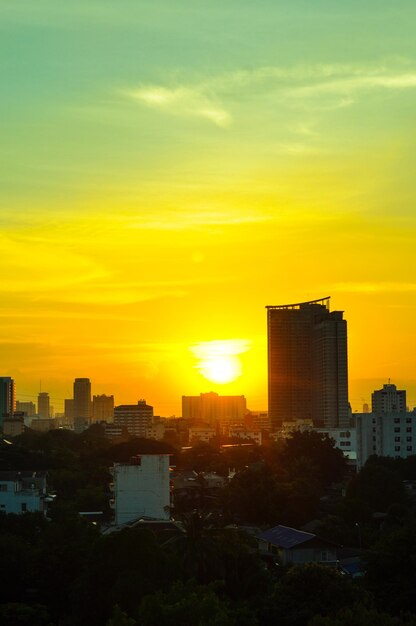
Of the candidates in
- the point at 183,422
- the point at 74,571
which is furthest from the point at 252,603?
the point at 183,422

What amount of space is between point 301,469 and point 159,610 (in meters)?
47.6

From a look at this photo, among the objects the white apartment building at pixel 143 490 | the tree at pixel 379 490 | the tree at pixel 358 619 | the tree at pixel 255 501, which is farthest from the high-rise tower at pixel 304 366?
the tree at pixel 358 619

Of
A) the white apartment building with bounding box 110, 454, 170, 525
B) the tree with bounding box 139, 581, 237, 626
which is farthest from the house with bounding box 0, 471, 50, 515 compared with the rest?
the tree with bounding box 139, 581, 237, 626

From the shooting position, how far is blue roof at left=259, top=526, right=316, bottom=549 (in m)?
40.0

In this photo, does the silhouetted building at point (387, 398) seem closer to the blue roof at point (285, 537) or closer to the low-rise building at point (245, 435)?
the low-rise building at point (245, 435)

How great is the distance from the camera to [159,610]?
21984mm

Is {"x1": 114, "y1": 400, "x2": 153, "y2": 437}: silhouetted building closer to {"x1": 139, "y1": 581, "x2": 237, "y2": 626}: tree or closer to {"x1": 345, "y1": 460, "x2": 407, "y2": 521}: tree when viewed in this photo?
{"x1": 345, "y1": 460, "x2": 407, "y2": 521}: tree

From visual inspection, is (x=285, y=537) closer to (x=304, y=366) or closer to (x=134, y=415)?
(x=304, y=366)

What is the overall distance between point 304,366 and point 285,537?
10422 cm

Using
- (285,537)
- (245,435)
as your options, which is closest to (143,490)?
(285,537)

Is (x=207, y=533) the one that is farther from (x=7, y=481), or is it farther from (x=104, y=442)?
(x=104, y=442)

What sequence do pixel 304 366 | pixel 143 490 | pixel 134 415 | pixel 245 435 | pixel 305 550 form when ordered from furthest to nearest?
pixel 134 415, pixel 304 366, pixel 245 435, pixel 143 490, pixel 305 550

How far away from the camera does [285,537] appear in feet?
136

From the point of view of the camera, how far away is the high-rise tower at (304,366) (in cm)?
13738
